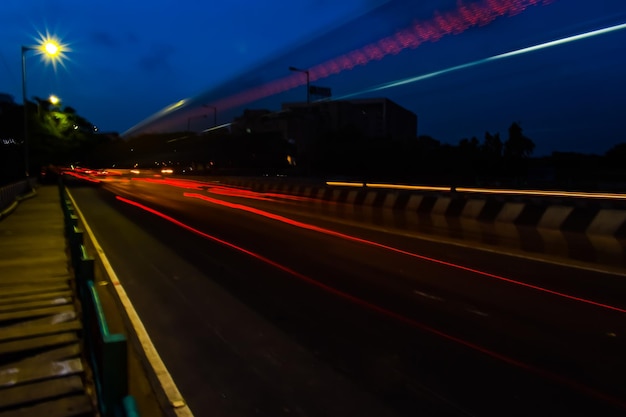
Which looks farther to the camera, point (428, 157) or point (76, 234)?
point (428, 157)

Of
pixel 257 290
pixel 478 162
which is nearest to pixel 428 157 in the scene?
pixel 478 162

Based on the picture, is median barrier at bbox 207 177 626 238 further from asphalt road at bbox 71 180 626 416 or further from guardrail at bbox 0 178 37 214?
guardrail at bbox 0 178 37 214

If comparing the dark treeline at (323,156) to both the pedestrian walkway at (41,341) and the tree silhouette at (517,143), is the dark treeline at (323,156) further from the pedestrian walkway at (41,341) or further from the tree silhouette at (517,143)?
the pedestrian walkway at (41,341)

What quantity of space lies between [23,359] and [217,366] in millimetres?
1799

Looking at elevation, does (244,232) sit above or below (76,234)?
below

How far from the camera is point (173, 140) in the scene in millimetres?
115875

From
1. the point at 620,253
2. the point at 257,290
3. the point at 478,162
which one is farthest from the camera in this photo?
the point at 478,162

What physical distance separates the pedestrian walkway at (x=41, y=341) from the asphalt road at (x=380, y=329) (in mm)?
845

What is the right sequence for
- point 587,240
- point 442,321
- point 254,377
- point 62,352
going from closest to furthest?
1. point 254,377
2. point 62,352
3. point 442,321
4. point 587,240

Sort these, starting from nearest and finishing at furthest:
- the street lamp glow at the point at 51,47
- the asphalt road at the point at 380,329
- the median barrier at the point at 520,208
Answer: the asphalt road at the point at 380,329, the median barrier at the point at 520,208, the street lamp glow at the point at 51,47

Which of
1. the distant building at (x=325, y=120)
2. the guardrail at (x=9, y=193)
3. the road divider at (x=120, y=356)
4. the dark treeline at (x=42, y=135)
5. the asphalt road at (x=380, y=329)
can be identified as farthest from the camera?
the distant building at (x=325, y=120)

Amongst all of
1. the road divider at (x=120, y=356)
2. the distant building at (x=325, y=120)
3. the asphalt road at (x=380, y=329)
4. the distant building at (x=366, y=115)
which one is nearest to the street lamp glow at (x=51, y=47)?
the asphalt road at (x=380, y=329)

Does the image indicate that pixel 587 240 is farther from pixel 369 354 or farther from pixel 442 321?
pixel 369 354

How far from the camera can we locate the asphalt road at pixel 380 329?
13.9 feet
